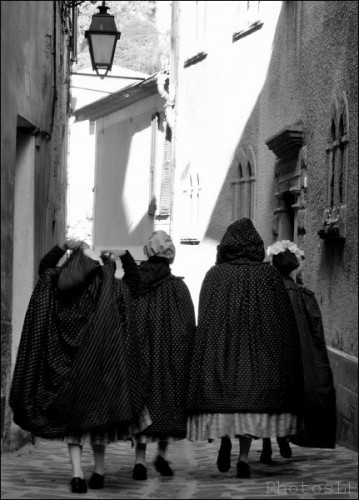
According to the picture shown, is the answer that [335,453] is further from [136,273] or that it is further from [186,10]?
[186,10]

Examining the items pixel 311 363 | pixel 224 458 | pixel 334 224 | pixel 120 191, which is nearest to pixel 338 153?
pixel 334 224

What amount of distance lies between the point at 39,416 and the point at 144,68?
26417 mm

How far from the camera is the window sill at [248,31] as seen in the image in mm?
15436

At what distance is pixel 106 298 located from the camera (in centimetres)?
746

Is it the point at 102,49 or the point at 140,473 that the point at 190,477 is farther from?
the point at 102,49

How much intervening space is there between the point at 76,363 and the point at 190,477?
4.08 ft

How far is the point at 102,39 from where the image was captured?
12633 mm

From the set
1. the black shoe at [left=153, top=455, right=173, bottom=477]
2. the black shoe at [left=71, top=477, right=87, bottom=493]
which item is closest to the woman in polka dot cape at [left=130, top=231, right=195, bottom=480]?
the black shoe at [left=153, top=455, right=173, bottom=477]

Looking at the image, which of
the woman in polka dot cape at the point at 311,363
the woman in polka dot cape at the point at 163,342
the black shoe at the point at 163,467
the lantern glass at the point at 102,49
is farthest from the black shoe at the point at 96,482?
the lantern glass at the point at 102,49

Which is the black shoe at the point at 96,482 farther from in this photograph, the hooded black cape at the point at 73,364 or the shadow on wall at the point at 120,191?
the shadow on wall at the point at 120,191

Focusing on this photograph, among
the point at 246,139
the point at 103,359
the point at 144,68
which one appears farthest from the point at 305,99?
the point at 144,68

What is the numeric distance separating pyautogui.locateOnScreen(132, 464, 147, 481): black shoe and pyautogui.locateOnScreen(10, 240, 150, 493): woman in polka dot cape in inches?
14.2

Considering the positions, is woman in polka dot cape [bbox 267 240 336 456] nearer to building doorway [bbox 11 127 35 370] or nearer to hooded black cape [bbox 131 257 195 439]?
hooded black cape [bbox 131 257 195 439]

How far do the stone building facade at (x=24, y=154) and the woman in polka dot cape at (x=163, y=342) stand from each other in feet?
3.27
